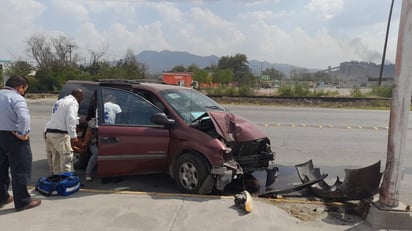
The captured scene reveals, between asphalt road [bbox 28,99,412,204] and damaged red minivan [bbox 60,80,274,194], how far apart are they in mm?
506

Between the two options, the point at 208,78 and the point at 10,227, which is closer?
the point at 10,227

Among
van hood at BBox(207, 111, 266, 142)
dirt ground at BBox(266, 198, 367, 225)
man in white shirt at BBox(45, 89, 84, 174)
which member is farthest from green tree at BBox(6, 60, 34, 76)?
dirt ground at BBox(266, 198, 367, 225)

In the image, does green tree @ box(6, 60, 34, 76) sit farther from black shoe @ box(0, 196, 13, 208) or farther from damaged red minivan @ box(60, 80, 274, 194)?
black shoe @ box(0, 196, 13, 208)

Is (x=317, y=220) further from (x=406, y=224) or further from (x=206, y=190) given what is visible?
(x=206, y=190)

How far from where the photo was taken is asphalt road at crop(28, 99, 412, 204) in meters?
5.93

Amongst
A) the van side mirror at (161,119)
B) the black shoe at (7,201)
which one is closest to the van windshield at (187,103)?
the van side mirror at (161,119)

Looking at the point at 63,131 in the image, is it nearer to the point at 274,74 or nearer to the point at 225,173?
the point at 225,173

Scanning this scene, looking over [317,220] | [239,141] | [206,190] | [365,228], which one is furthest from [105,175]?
[365,228]

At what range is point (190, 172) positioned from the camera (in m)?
5.18

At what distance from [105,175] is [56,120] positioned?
1.14 m

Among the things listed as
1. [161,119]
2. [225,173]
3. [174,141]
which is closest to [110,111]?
[161,119]

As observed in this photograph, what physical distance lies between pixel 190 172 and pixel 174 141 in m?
0.54

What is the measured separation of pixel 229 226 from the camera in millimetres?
4016

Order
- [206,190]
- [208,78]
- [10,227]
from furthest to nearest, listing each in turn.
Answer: [208,78]
[206,190]
[10,227]
